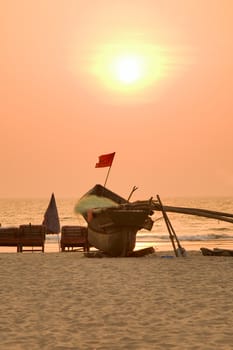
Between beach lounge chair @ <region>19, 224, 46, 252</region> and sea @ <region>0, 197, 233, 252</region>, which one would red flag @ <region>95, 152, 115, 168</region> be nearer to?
sea @ <region>0, 197, 233, 252</region>

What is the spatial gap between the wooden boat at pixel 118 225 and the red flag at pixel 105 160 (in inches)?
95.7

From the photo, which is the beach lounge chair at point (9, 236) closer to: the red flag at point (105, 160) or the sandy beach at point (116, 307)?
the red flag at point (105, 160)

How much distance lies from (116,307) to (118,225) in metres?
12.0

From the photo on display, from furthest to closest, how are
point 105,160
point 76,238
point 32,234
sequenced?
Answer: point 105,160, point 76,238, point 32,234

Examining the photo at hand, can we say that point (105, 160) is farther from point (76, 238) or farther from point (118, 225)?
point (118, 225)

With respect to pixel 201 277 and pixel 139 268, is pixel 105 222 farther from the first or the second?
pixel 201 277

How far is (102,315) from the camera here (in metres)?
8.64

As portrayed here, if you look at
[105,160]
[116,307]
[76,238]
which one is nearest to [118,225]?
[76,238]

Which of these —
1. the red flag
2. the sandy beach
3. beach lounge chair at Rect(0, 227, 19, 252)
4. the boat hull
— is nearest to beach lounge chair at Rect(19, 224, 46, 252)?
beach lounge chair at Rect(0, 227, 19, 252)

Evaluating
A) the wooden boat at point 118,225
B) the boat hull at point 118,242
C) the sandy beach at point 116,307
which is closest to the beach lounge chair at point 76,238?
the wooden boat at point 118,225

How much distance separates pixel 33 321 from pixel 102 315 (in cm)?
109

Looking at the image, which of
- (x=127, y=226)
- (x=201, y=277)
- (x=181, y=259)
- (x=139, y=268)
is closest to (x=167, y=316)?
(x=201, y=277)

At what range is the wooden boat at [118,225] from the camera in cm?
2122

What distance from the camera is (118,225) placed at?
843 inches
